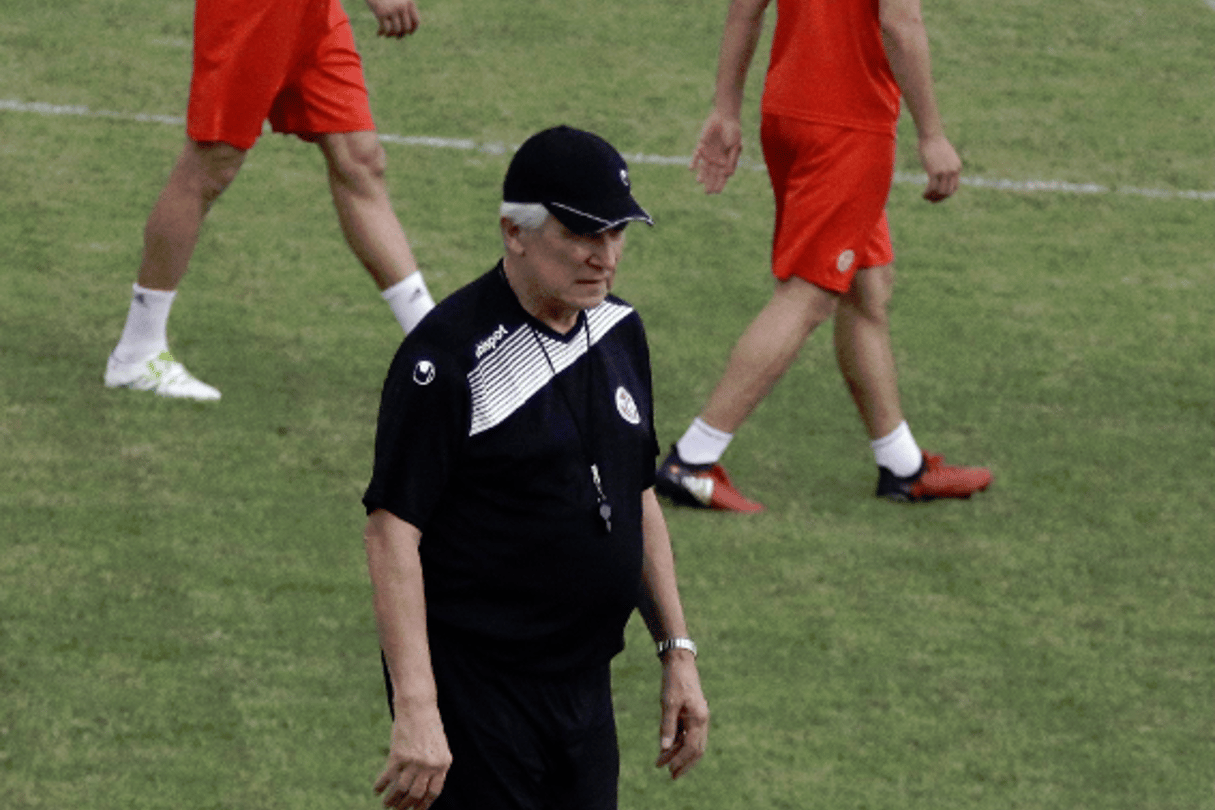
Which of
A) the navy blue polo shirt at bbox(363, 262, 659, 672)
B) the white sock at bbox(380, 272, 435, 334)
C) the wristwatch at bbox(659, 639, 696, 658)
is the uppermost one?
the navy blue polo shirt at bbox(363, 262, 659, 672)

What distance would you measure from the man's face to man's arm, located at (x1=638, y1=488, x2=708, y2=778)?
1.65ft

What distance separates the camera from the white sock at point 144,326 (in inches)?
264

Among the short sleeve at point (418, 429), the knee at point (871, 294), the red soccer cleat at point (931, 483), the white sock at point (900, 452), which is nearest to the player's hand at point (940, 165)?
the knee at point (871, 294)

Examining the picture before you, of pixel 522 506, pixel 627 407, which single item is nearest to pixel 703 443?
pixel 627 407

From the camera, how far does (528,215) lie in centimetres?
344

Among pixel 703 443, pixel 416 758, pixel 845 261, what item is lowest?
pixel 703 443

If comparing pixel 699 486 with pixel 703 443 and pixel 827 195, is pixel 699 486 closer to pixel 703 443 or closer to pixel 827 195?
pixel 703 443

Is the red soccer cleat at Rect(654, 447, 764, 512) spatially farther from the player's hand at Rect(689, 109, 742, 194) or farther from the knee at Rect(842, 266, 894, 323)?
the player's hand at Rect(689, 109, 742, 194)

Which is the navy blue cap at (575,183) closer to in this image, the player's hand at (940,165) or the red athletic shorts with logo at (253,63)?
the player's hand at (940,165)

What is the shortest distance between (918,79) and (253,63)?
83.9 inches

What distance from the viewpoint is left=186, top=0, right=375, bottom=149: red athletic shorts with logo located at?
6539 mm

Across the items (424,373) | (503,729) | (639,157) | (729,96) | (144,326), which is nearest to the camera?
(424,373)

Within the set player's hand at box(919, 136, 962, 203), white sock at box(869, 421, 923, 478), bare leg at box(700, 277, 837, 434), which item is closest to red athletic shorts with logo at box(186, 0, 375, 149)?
bare leg at box(700, 277, 837, 434)

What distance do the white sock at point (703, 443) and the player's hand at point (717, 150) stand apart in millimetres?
764
